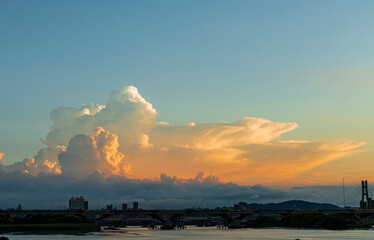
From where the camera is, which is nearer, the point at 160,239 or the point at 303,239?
the point at 303,239

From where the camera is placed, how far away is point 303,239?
7082 inches

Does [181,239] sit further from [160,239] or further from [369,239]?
[369,239]

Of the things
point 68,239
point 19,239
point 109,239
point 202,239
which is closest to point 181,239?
point 202,239

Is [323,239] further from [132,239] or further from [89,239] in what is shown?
[89,239]

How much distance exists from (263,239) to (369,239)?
3648 centimetres

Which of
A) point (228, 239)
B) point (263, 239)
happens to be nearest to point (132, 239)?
point (228, 239)

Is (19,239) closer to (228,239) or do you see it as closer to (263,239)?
(228,239)

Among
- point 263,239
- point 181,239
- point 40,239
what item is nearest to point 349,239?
point 263,239

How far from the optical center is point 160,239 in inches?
7766

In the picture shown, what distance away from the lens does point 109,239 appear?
631 ft

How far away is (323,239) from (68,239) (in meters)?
90.5

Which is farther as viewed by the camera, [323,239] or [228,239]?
[228,239]

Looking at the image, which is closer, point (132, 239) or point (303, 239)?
point (303, 239)

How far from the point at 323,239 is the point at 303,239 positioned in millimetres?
6806
